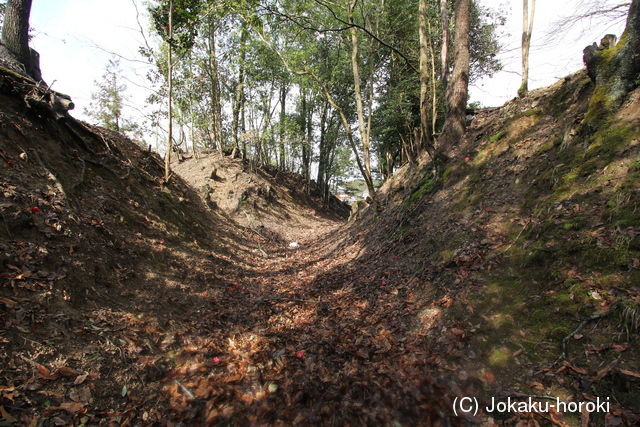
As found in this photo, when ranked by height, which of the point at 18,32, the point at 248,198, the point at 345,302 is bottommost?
the point at 345,302

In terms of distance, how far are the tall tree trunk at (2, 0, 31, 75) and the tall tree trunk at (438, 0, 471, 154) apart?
10691 millimetres

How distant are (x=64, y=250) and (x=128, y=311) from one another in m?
1.27

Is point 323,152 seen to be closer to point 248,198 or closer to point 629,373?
point 248,198

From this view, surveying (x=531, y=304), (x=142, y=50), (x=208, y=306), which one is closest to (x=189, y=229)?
(x=208, y=306)

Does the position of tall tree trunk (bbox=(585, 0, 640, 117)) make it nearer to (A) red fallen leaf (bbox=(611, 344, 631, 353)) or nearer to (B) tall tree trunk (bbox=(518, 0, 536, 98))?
(A) red fallen leaf (bbox=(611, 344, 631, 353))

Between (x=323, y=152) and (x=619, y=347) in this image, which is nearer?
(x=619, y=347)

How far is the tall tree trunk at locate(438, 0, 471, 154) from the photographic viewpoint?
8016 mm

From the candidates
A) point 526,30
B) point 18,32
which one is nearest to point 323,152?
point 526,30

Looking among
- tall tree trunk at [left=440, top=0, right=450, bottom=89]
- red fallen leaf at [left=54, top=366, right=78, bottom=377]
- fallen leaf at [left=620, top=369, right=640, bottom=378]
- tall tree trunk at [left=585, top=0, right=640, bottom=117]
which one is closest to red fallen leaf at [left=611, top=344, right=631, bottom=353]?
fallen leaf at [left=620, top=369, right=640, bottom=378]

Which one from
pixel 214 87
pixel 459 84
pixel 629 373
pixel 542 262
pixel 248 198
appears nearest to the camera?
pixel 629 373

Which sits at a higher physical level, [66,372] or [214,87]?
[214,87]

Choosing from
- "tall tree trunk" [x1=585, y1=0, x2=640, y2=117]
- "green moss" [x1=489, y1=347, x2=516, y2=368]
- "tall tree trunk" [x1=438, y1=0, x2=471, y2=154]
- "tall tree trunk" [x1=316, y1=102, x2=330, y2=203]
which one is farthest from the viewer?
"tall tree trunk" [x1=316, y1=102, x2=330, y2=203]

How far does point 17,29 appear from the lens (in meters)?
6.48

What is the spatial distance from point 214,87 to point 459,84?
49.3 ft
